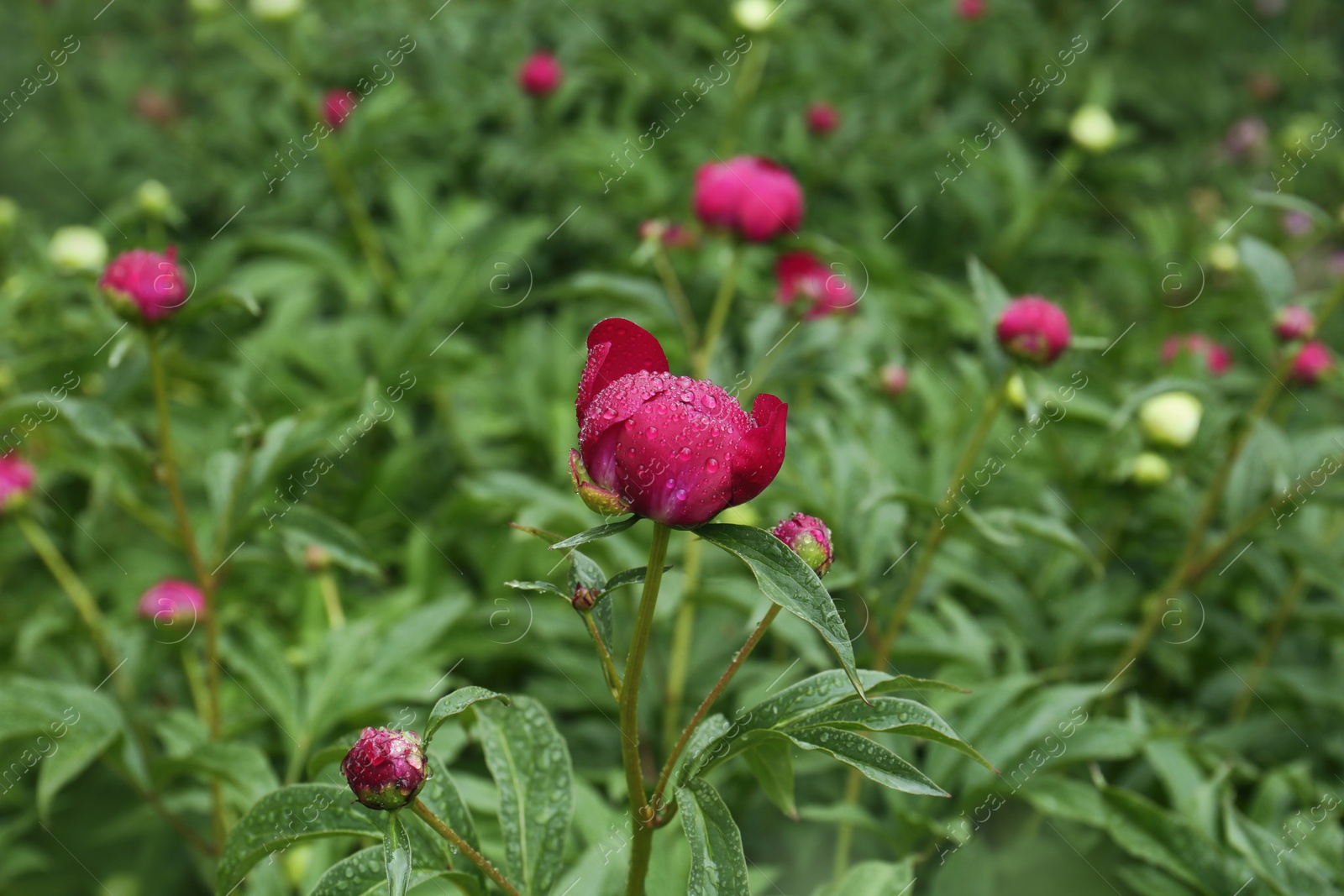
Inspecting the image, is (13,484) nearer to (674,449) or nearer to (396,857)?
(396,857)

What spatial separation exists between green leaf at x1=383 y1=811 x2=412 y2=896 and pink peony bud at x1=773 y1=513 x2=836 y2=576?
1.20ft

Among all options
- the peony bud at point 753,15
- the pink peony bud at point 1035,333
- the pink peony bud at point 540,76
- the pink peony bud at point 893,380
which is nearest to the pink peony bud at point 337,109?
the pink peony bud at point 540,76

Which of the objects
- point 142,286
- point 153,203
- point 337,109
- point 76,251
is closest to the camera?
point 142,286

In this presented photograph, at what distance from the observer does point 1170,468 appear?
1745mm

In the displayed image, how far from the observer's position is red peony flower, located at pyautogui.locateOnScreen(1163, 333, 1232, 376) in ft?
6.60

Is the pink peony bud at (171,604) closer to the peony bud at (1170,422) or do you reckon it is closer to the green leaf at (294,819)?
the green leaf at (294,819)

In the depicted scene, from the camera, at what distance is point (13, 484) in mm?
1678

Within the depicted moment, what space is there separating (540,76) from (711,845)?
2178 mm

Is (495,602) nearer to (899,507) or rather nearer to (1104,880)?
(899,507)

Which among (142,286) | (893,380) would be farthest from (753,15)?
(142,286)

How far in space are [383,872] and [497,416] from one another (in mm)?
1341

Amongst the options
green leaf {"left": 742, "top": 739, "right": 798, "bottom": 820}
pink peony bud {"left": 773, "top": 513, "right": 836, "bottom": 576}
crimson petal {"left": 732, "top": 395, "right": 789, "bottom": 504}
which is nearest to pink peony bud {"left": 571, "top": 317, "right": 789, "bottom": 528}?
crimson petal {"left": 732, "top": 395, "right": 789, "bottom": 504}

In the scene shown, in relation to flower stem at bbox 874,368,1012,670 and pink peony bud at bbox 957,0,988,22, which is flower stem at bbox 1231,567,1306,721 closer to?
flower stem at bbox 874,368,1012,670

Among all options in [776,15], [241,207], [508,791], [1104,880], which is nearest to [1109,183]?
[776,15]
